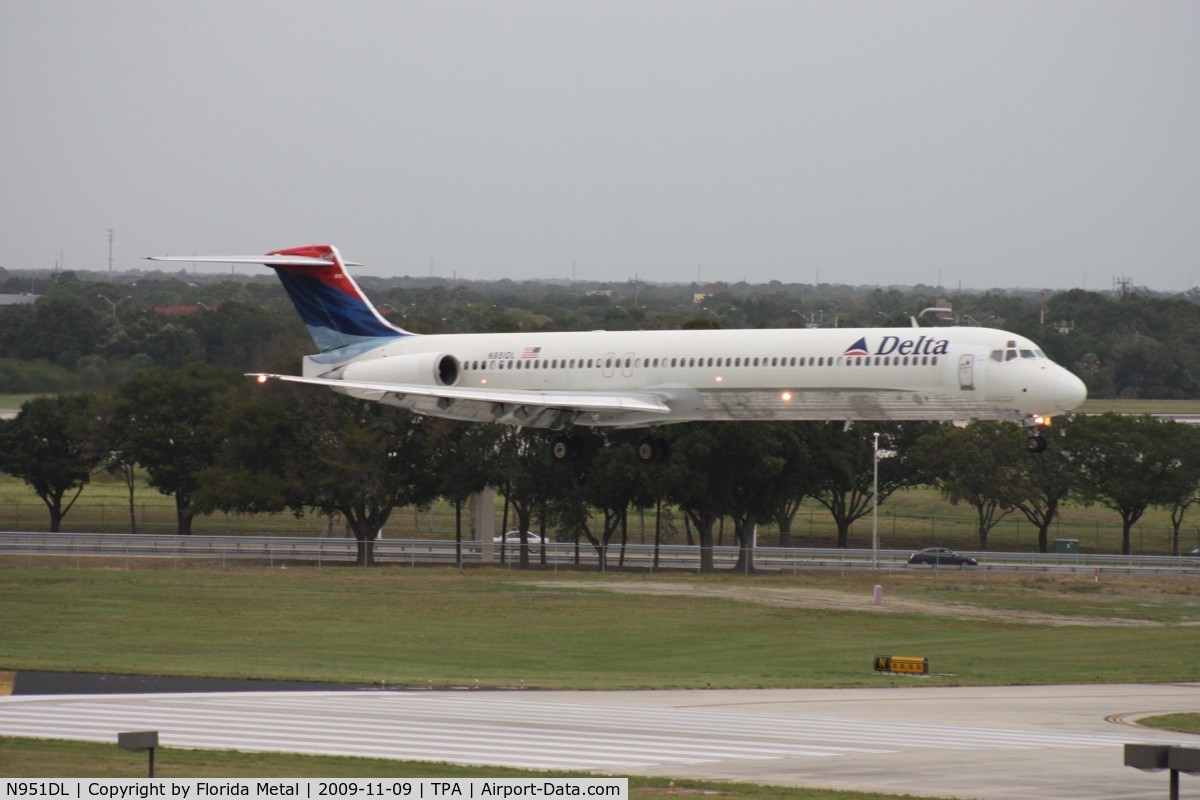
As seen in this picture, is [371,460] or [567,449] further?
[371,460]

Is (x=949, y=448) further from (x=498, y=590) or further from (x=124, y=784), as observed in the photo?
(x=124, y=784)

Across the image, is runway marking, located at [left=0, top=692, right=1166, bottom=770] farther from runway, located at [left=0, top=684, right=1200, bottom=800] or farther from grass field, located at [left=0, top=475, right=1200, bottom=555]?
grass field, located at [left=0, top=475, right=1200, bottom=555]

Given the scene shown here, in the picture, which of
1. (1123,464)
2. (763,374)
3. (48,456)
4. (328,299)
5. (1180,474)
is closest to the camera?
(763,374)

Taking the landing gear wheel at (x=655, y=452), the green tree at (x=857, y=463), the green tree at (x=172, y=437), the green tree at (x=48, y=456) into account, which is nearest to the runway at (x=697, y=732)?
the landing gear wheel at (x=655, y=452)

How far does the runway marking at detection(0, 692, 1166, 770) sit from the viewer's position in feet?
77.0

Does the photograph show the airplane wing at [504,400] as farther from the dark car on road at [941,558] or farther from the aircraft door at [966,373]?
the dark car on road at [941,558]

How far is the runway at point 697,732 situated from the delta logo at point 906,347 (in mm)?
11602

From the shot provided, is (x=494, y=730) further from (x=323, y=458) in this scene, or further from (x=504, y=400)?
(x=323, y=458)

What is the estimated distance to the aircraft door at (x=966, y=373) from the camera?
143 ft

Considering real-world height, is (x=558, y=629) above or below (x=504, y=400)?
below

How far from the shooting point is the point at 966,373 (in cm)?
4350
